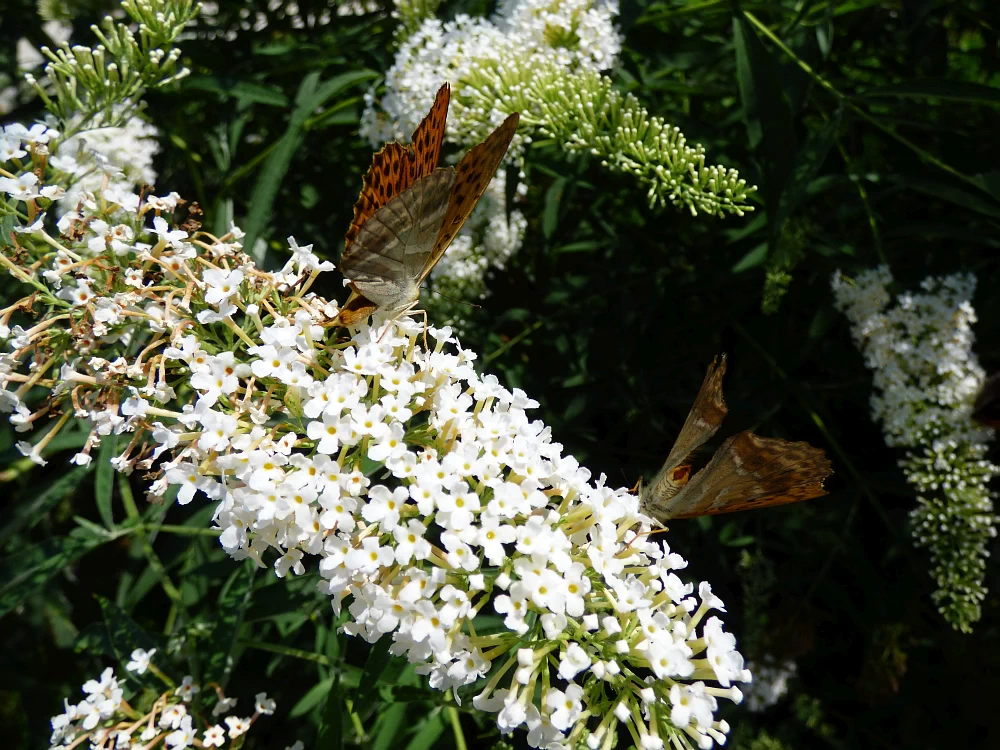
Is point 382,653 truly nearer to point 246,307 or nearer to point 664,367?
point 246,307

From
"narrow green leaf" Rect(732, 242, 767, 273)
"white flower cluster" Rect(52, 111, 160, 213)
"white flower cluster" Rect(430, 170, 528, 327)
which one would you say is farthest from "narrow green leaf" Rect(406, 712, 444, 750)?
"white flower cluster" Rect(52, 111, 160, 213)

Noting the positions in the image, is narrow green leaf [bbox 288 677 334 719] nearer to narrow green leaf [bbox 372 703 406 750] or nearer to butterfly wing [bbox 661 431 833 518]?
narrow green leaf [bbox 372 703 406 750]

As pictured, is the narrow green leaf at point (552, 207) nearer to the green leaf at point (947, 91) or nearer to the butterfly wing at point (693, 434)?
the green leaf at point (947, 91)

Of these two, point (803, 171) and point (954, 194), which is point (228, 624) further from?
point (954, 194)

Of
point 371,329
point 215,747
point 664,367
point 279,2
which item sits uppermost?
point 279,2

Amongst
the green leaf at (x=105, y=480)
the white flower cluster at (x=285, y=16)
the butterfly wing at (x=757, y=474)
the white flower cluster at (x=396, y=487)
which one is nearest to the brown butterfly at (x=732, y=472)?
the butterfly wing at (x=757, y=474)

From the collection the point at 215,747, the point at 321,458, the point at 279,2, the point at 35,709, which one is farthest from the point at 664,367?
the point at 35,709
